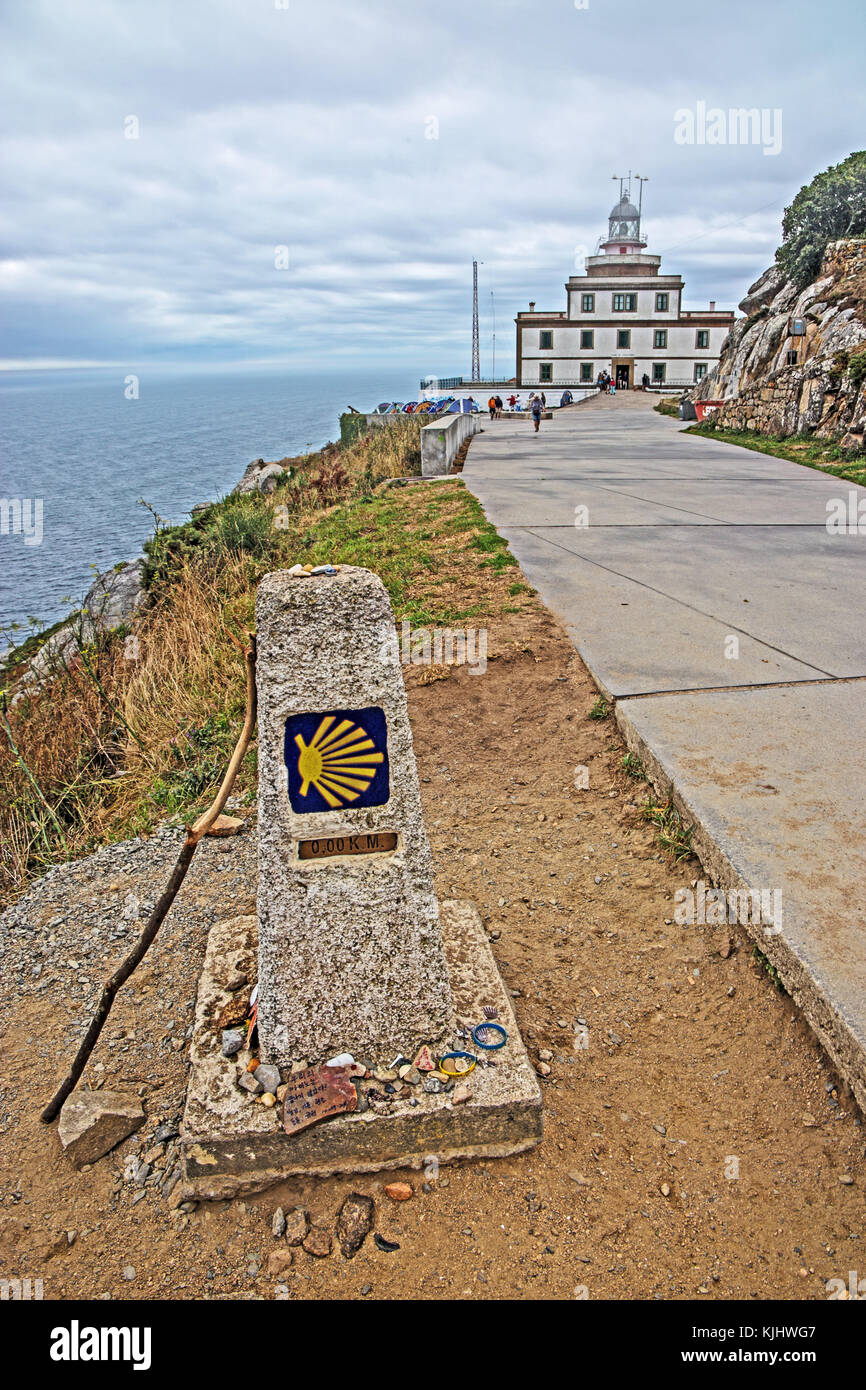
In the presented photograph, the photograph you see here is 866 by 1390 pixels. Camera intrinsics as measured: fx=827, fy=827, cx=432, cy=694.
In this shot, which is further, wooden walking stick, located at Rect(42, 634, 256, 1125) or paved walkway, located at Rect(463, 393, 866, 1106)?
paved walkway, located at Rect(463, 393, 866, 1106)

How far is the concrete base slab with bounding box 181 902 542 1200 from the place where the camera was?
8.12ft

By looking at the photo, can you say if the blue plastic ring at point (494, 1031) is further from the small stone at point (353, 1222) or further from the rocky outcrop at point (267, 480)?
the rocky outcrop at point (267, 480)

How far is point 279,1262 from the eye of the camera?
7.55 feet

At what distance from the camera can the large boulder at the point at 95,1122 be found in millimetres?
2660

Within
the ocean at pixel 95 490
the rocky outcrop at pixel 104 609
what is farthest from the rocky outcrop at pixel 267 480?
the rocky outcrop at pixel 104 609

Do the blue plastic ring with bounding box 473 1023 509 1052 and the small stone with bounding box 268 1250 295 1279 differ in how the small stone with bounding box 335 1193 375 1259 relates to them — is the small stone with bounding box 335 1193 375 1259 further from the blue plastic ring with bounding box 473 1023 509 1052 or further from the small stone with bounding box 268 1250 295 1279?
the blue plastic ring with bounding box 473 1023 509 1052

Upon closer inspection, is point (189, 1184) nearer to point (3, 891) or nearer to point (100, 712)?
point (3, 891)

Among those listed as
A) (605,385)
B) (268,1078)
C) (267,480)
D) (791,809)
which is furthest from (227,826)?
(605,385)

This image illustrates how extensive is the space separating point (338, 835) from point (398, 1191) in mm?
1077

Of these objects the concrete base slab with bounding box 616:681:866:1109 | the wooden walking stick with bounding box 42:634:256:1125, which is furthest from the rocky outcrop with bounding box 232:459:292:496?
the wooden walking stick with bounding box 42:634:256:1125

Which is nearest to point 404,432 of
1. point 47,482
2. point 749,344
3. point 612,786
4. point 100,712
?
point 749,344

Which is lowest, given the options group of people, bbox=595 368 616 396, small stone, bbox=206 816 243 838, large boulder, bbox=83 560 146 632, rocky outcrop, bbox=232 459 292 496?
small stone, bbox=206 816 243 838

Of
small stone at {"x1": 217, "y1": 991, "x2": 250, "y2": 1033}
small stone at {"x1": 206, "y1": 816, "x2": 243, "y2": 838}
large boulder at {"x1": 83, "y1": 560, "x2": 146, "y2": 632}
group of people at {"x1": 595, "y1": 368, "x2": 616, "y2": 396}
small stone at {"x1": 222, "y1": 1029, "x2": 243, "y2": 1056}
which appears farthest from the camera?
group of people at {"x1": 595, "y1": 368, "x2": 616, "y2": 396}

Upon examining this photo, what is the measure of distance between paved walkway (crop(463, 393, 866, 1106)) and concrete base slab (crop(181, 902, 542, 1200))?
3.48ft
